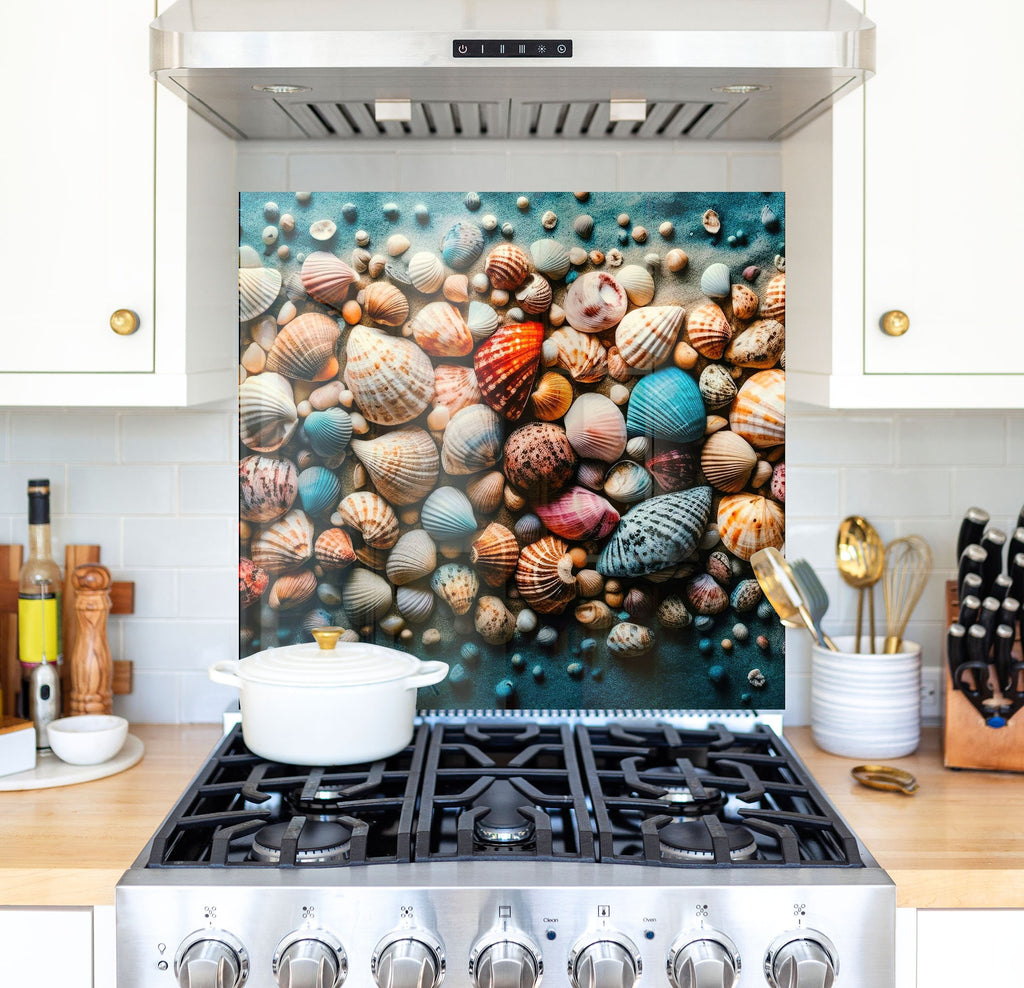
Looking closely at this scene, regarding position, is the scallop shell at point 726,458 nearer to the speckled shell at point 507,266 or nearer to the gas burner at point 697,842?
the speckled shell at point 507,266

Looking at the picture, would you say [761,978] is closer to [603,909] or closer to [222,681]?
[603,909]

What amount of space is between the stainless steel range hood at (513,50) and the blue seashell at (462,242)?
38 cm

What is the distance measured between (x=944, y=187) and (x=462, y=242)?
2.68ft

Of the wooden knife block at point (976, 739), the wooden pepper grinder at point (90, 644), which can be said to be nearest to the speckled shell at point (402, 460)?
the wooden pepper grinder at point (90, 644)

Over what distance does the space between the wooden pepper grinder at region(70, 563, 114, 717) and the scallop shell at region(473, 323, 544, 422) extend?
75 cm

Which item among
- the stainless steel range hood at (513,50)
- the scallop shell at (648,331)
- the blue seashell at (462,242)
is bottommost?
the scallop shell at (648,331)

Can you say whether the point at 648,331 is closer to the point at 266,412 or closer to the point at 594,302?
the point at 594,302

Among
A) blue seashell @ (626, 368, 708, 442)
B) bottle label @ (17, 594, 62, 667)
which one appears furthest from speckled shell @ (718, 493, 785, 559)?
bottle label @ (17, 594, 62, 667)

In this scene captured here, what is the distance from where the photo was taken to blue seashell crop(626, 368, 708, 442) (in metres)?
2.10

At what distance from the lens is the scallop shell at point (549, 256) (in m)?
2.08

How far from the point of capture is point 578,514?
212 cm

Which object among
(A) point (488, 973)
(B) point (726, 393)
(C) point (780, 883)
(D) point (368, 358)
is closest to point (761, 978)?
Answer: (C) point (780, 883)

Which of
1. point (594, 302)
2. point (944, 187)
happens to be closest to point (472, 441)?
point (594, 302)

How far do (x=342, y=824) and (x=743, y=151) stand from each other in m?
1.34
